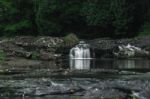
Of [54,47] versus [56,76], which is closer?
[56,76]

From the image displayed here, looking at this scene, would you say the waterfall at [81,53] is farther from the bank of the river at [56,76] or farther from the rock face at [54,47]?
the bank of the river at [56,76]

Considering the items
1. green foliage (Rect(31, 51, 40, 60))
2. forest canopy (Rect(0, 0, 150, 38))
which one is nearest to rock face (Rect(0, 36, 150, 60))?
green foliage (Rect(31, 51, 40, 60))

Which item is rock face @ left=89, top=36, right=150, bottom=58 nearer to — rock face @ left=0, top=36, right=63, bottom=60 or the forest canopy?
rock face @ left=0, top=36, right=63, bottom=60

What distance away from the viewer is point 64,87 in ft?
73.7

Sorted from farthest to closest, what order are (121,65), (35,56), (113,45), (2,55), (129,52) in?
(113,45), (129,52), (35,56), (2,55), (121,65)

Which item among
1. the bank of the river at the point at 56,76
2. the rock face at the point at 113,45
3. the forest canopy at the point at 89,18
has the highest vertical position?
the forest canopy at the point at 89,18

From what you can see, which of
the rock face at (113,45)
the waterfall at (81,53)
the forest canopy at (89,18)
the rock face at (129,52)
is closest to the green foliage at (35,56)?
the waterfall at (81,53)

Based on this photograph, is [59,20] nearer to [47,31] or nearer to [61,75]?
[47,31]

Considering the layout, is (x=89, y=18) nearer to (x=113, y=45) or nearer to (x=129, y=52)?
(x=113, y=45)

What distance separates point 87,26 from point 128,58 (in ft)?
39.4

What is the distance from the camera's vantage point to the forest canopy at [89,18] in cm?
4644

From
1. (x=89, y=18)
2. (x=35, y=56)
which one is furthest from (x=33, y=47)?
(x=89, y=18)

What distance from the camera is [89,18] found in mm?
48312

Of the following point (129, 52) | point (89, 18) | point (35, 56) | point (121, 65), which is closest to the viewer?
point (121, 65)
